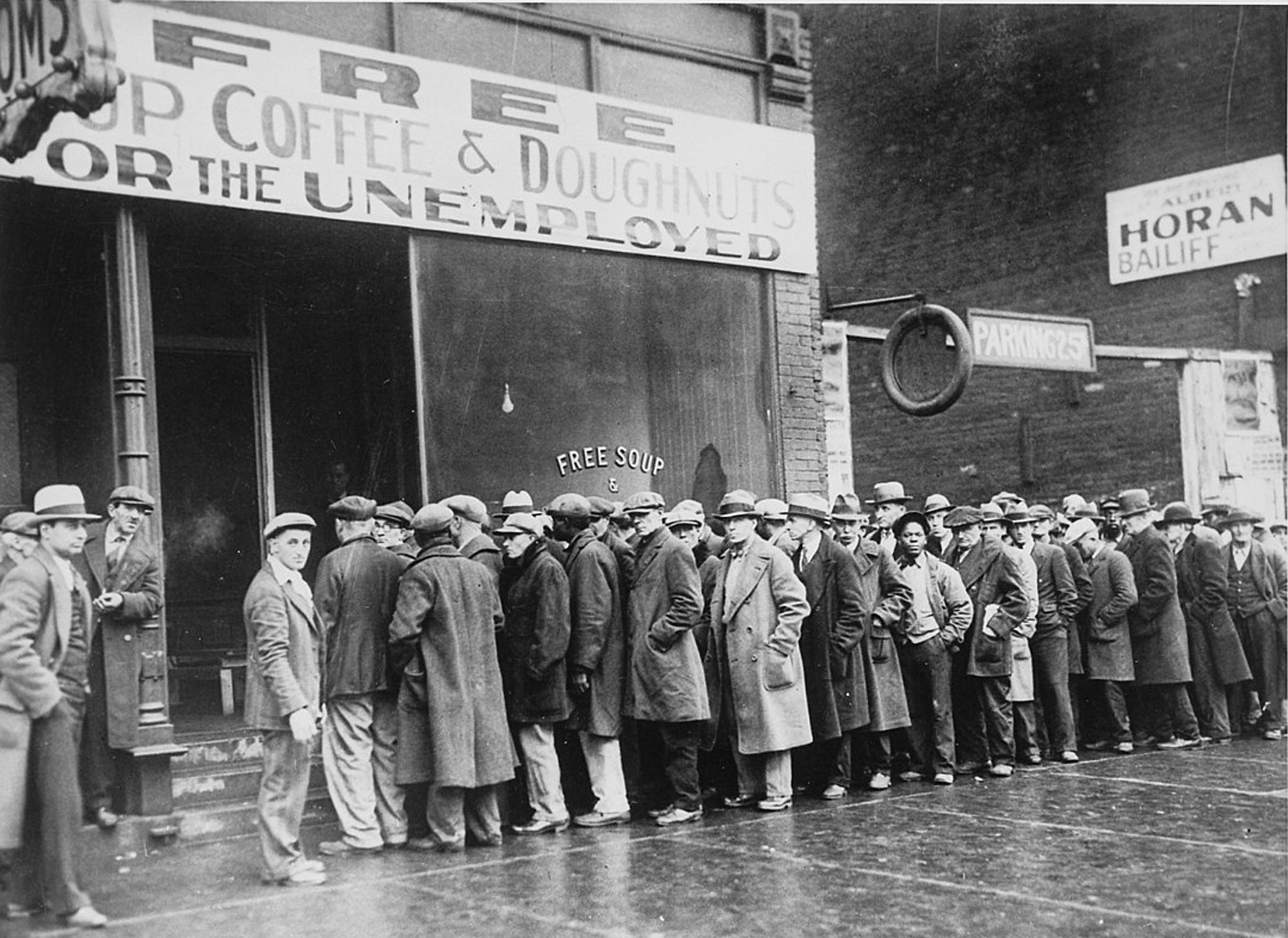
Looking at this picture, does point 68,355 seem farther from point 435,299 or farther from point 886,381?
point 886,381

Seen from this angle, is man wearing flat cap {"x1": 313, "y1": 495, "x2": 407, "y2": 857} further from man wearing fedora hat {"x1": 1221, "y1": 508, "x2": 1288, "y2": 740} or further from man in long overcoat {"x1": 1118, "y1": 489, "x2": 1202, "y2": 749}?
man wearing fedora hat {"x1": 1221, "y1": 508, "x2": 1288, "y2": 740}

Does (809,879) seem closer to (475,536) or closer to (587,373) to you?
(475,536)

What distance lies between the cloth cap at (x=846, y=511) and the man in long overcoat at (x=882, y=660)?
1.54ft

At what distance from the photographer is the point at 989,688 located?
34.4 feet

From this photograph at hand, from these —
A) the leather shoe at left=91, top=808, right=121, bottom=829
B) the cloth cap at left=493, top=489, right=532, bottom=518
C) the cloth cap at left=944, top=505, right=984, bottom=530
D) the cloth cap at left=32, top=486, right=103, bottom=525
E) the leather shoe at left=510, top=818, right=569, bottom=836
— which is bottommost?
the leather shoe at left=510, top=818, right=569, bottom=836

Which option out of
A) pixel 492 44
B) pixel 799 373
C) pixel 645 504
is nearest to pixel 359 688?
pixel 645 504

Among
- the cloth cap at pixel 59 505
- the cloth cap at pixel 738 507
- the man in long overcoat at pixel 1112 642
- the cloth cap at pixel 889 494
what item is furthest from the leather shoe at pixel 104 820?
the man in long overcoat at pixel 1112 642

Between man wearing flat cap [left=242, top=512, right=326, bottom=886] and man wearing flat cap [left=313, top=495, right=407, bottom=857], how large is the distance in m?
0.67

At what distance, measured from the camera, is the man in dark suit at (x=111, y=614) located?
806 cm

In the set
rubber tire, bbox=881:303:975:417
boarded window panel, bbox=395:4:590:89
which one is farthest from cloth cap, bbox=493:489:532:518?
rubber tire, bbox=881:303:975:417

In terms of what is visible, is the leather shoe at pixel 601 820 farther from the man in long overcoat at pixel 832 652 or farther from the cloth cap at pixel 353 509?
the cloth cap at pixel 353 509

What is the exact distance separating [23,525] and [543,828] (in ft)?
11.0

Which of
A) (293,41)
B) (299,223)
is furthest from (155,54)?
(299,223)

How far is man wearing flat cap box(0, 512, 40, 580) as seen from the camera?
729cm
